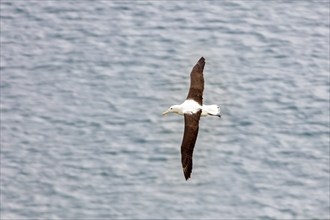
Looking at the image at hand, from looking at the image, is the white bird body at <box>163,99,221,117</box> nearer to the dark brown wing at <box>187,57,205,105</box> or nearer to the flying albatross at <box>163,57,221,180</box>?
the flying albatross at <box>163,57,221,180</box>

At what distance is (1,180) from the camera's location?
68875 millimetres

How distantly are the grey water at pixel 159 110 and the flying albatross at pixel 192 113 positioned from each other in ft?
114

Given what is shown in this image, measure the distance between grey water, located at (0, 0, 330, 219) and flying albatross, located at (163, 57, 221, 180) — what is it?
34.6 meters

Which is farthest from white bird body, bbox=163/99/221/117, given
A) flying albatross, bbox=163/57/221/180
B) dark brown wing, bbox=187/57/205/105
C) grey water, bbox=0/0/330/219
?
grey water, bbox=0/0/330/219

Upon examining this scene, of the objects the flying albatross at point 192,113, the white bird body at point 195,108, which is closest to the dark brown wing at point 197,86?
the flying albatross at point 192,113

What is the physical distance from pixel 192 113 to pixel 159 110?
132 feet

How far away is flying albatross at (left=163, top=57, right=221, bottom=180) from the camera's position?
97.2 ft

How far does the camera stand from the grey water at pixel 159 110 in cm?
6712

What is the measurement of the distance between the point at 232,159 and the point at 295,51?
943 cm

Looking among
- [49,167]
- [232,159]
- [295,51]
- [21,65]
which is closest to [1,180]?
[49,167]

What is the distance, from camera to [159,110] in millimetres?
70750

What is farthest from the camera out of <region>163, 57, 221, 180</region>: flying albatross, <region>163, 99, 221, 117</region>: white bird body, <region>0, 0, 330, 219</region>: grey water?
<region>0, 0, 330, 219</region>: grey water

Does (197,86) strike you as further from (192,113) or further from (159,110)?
(159,110)

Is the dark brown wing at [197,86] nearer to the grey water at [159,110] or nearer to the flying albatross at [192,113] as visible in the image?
the flying albatross at [192,113]
